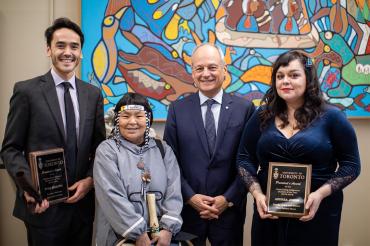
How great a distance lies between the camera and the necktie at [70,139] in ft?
6.67

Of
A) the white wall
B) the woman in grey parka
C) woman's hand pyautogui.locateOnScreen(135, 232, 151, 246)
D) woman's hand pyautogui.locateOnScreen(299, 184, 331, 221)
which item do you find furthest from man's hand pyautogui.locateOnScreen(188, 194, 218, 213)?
the white wall

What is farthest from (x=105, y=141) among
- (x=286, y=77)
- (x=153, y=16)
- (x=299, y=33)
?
(x=299, y=33)

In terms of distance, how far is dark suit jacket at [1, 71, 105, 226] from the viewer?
1.95 metres

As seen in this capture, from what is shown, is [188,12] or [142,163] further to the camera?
[188,12]

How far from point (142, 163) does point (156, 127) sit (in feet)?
3.72

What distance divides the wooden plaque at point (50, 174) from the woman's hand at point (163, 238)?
530mm

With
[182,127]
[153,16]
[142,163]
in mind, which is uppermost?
[153,16]

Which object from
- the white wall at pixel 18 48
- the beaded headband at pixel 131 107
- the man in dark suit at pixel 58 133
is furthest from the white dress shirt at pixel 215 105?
the white wall at pixel 18 48

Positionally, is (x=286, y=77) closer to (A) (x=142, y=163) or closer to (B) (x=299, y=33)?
(A) (x=142, y=163)

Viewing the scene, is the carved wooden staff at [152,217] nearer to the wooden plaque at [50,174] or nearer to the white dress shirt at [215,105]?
the wooden plaque at [50,174]

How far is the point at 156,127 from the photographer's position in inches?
123

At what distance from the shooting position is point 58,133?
1996mm

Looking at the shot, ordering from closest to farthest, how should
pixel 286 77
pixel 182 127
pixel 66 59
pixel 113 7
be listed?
pixel 286 77
pixel 66 59
pixel 182 127
pixel 113 7

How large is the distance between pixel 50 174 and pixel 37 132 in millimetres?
253
